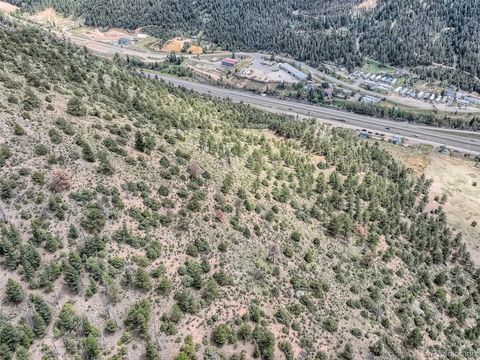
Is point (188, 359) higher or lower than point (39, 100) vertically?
lower

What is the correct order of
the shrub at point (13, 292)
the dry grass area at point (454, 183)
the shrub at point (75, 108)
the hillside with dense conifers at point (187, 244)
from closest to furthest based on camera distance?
the shrub at point (13, 292), the hillside with dense conifers at point (187, 244), the shrub at point (75, 108), the dry grass area at point (454, 183)

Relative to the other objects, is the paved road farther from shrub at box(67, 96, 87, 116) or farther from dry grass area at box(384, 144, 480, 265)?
shrub at box(67, 96, 87, 116)

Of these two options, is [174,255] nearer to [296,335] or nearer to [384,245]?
[296,335]

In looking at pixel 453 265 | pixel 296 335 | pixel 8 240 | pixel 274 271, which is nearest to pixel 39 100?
pixel 8 240

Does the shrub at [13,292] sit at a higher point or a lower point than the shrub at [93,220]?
lower

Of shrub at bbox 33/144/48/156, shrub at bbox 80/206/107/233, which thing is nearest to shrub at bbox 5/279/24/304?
shrub at bbox 80/206/107/233

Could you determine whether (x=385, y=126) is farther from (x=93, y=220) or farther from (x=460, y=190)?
(x=93, y=220)

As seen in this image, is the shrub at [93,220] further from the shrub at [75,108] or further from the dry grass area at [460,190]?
the dry grass area at [460,190]

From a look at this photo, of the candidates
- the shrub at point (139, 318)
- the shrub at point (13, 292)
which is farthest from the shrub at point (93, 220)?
the shrub at point (139, 318)
